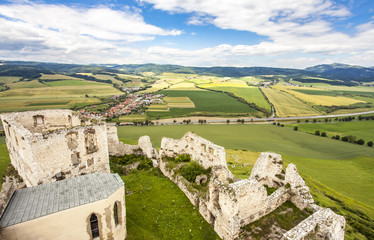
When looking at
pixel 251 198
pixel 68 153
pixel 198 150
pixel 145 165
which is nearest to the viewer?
pixel 251 198

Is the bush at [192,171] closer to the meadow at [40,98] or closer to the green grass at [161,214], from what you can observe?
the green grass at [161,214]

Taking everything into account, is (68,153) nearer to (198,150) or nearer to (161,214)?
(161,214)

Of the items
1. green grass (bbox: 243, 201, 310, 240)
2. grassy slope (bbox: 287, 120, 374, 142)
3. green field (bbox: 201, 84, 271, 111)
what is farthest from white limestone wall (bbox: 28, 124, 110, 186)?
green field (bbox: 201, 84, 271, 111)

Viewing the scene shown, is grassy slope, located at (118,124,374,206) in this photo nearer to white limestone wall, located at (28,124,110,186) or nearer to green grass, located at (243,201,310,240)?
green grass, located at (243,201,310,240)


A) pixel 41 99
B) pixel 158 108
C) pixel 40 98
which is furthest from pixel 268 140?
pixel 40 98

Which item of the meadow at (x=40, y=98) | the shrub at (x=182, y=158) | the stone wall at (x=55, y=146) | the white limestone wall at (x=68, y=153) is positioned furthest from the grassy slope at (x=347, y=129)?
the meadow at (x=40, y=98)
